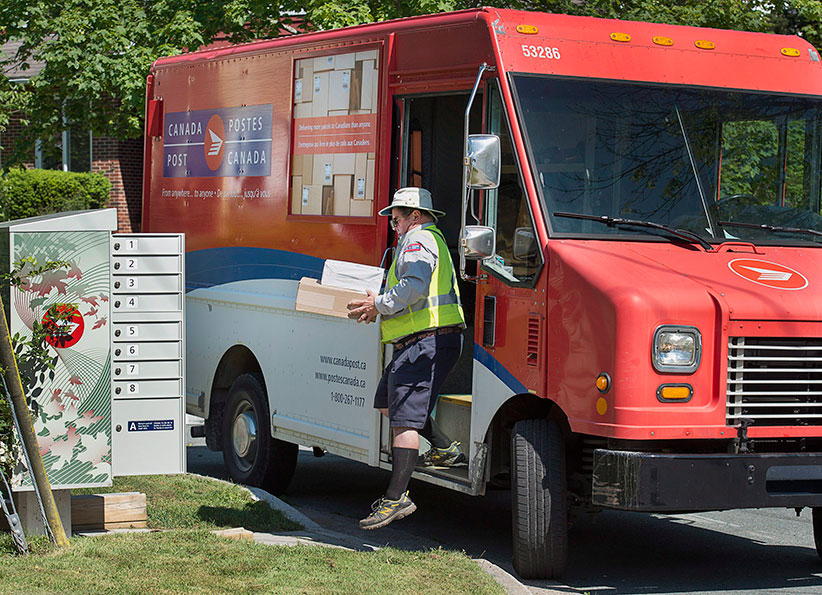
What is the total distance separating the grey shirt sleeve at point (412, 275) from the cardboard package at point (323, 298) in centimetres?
55

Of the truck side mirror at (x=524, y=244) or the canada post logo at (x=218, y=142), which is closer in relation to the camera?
the truck side mirror at (x=524, y=244)

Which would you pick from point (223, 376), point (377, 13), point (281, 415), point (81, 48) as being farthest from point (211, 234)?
point (81, 48)

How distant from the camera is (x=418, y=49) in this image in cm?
787

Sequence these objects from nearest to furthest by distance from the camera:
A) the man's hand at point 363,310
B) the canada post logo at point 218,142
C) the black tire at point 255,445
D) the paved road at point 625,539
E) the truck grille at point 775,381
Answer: the truck grille at point 775,381 < the paved road at point 625,539 < the man's hand at point 363,310 < the canada post logo at point 218,142 < the black tire at point 255,445

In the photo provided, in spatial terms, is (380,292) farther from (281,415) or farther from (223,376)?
(223,376)

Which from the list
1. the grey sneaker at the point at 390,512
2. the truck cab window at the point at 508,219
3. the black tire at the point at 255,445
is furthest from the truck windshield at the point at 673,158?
the black tire at the point at 255,445

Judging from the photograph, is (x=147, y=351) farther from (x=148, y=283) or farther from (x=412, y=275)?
(x=412, y=275)

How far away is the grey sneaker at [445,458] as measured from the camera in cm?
767

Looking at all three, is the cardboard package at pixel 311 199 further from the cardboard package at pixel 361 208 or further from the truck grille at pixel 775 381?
the truck grille at pixel 775 381

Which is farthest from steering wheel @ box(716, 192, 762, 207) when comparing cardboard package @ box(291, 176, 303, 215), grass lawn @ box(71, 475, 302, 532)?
grass lawn @ box(71, 475, 302, 532)

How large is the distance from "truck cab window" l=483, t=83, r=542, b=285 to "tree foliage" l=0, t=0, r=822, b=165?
7.66m

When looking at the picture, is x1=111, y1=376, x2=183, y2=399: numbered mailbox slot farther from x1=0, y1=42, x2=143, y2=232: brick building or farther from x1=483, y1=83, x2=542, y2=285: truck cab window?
x1=0, y1=42, x2=143, y2=232: brick building

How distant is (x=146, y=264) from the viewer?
795 cm

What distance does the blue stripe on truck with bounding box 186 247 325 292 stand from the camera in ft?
28.9
